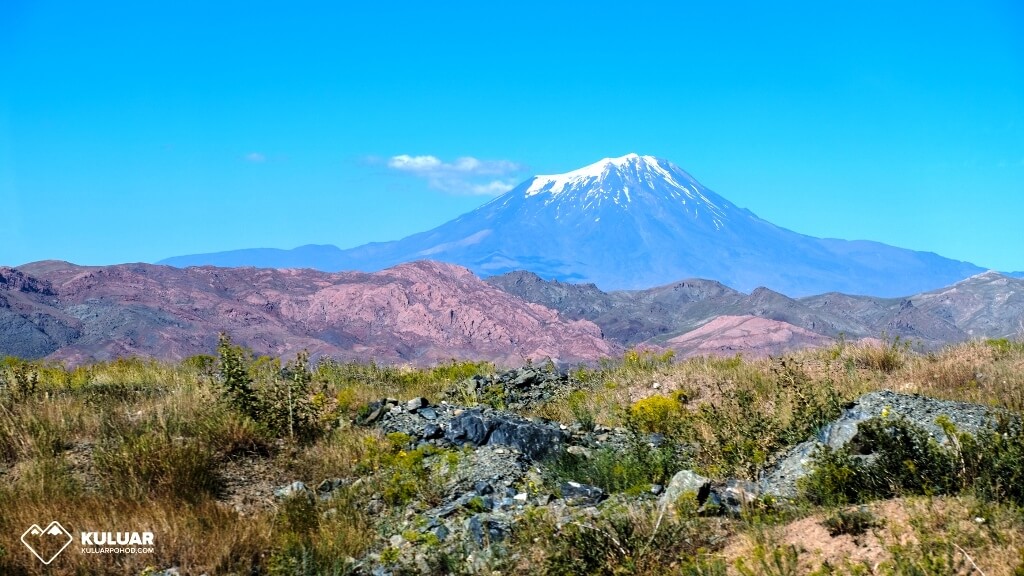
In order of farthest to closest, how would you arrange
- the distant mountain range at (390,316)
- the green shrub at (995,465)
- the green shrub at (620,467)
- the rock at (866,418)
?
the distant mountain range at (390,316)
the green shrub at (620,467)
the rock at (866,418)
the green shrub at (995,465)

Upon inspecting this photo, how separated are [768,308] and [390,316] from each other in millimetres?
62281

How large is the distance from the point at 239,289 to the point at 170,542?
101 metres

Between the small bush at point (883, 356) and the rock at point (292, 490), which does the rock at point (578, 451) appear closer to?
the rock at point (292, 490)

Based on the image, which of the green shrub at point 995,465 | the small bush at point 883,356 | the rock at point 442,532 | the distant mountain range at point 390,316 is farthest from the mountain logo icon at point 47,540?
the distant mountain range at point 390,316

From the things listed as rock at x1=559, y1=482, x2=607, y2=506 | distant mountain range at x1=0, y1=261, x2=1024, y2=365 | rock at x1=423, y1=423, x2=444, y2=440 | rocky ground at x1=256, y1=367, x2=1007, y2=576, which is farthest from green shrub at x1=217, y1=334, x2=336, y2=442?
distant mountain range at x1=0, y1=261, x2=1024, y2=365

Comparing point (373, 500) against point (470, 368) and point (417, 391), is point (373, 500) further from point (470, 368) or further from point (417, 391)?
point (470, 368)

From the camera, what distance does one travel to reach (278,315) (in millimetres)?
93875

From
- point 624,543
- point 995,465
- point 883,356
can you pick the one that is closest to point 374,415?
point 624,543

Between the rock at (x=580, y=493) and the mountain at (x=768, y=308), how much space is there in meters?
92.7

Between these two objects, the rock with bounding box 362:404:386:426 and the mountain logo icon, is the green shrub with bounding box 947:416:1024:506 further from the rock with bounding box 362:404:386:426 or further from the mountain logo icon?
the rock with bounding box 362:404:386:426

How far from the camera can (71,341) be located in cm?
6981

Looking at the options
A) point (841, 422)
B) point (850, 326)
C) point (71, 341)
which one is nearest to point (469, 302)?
point (71, 341)

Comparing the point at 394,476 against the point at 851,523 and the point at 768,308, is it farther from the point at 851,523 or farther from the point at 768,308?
the point at 768,308

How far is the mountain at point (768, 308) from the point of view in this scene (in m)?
113
